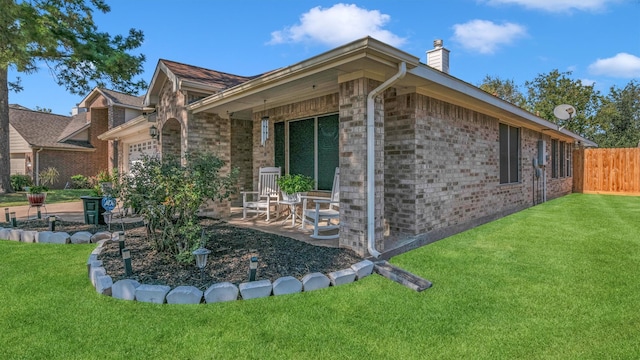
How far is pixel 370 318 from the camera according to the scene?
2920 millimetres

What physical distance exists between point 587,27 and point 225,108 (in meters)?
15.3

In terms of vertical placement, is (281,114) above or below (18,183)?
above

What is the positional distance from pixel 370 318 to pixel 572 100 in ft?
94.7

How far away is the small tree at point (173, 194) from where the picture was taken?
4145 millimetres

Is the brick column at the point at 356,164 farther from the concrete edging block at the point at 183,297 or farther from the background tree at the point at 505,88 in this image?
the background tree at the point at 505,88

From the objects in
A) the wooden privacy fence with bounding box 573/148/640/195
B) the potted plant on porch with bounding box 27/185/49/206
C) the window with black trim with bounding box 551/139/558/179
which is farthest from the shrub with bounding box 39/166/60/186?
the wooden privacy fence with bounding box 573/148/640/195

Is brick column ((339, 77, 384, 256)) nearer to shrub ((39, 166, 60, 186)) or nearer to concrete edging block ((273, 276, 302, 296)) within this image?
concrete edging block ((273, 276, 302, 296))

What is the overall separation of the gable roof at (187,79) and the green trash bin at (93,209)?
2907 millimetres

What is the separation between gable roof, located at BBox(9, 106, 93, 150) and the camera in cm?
1892

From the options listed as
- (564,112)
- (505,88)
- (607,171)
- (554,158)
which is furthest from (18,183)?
(505,88)

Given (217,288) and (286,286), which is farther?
(286,286)

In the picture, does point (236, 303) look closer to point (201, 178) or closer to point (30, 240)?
point (201, 178)

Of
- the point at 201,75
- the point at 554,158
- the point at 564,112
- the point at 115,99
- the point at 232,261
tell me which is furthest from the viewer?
the point at 115,99

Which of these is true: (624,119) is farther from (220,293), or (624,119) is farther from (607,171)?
(220,293)
